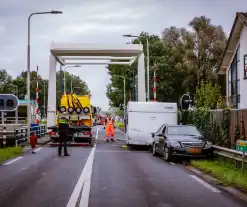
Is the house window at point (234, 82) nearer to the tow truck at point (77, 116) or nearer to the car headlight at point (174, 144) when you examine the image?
the tow truck at point (77, 116)

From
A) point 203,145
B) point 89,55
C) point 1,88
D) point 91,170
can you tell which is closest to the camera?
point 91,170

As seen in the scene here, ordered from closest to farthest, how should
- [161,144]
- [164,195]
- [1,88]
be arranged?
[164,195], [161,144], [1,88]

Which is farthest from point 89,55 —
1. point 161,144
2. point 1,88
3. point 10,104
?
point 1,88

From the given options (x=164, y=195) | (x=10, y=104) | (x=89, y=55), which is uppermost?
(x=89, y=55)

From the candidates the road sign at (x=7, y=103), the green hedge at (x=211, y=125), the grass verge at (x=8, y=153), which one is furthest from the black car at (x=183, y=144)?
the road sign at (x=7, y=103)

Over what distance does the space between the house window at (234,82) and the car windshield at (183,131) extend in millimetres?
14167

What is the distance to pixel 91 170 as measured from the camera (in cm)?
1452

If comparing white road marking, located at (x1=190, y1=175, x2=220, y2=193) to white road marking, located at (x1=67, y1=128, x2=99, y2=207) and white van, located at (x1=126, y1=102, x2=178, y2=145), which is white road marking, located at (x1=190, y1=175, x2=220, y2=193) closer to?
white road marking, located at (x1=67, y1=128, x2=99, y2=207)

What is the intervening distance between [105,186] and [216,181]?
3.12 metres

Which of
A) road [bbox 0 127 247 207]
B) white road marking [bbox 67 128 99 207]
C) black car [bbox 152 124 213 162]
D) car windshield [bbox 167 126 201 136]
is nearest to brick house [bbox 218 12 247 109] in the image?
car windshield [bbox 167 126 201 136]

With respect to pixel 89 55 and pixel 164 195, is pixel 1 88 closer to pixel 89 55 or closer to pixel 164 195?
pixel 89 55

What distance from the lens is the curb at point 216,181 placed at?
1019 cm

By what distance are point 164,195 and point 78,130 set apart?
1666 cm

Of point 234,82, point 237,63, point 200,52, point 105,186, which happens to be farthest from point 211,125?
point 200,52
